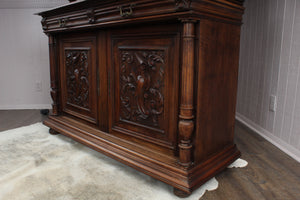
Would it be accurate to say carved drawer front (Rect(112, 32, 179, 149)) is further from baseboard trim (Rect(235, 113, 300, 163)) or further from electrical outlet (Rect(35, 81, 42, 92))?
electrical outlet (Rect(35, 81, 42, 92))

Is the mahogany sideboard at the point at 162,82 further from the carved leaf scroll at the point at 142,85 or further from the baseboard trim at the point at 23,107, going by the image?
the baseboard trim at the point at 23,107

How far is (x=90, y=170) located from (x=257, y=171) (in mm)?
984

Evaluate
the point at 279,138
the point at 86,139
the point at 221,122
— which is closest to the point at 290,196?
the point at 221,122

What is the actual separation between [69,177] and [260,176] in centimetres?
108

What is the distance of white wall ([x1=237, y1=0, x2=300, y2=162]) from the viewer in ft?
5.63

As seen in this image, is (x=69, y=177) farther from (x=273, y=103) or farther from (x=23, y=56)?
(x=23, y=56)

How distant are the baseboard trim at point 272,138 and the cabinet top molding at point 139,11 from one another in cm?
93

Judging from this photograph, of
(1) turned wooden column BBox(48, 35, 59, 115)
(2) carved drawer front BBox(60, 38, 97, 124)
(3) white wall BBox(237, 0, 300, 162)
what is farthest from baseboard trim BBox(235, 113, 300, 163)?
(1) turned wooden column BBox(48, 35, 59, 115)

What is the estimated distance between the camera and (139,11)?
4.29 ft

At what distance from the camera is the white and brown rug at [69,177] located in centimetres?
130

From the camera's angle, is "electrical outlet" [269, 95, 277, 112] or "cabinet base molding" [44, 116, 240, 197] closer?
"cabinet base molding" [44, 116, 240, 197]

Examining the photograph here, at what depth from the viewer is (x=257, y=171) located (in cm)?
154

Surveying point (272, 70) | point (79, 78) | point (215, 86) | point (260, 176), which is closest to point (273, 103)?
point (272, 70)

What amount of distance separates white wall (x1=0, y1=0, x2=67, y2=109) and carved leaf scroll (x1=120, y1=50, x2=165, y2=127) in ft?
6.09
